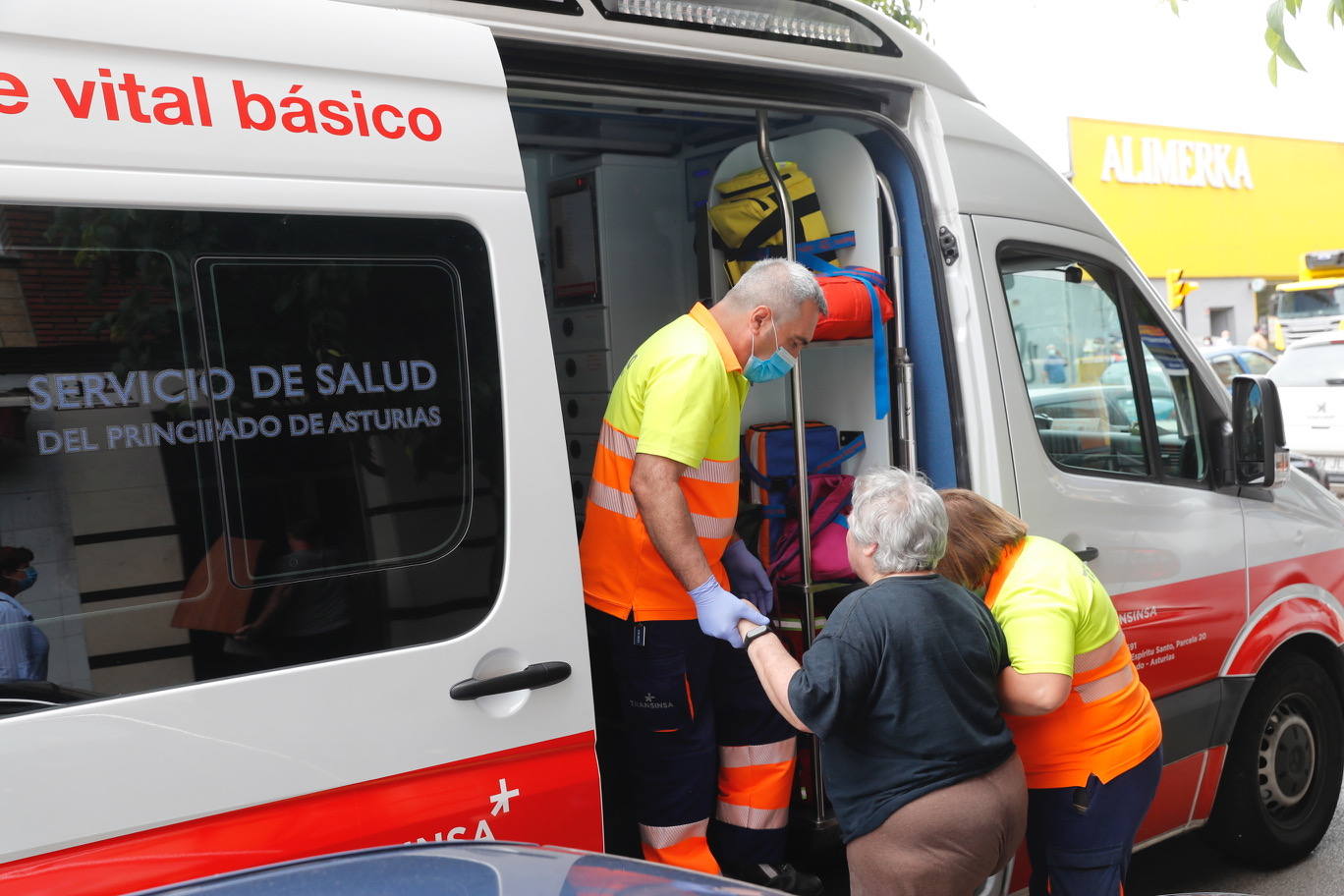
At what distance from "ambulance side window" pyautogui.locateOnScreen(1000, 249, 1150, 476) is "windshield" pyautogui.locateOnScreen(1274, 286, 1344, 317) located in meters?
18.0

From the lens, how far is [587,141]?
401cm

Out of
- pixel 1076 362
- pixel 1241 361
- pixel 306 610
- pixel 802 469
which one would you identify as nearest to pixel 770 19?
pixel 802 469

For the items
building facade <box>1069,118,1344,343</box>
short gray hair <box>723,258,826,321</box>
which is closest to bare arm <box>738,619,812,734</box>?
short gray hair <box>723,258,826,321</box>

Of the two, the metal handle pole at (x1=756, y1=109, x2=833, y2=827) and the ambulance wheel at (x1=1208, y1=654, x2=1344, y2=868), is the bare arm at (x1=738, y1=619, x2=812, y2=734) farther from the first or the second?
the ambulance wheel at (x1=1208, y1=654, x2=1344, y2=868)

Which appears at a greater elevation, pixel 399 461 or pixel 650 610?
pixel 399 461

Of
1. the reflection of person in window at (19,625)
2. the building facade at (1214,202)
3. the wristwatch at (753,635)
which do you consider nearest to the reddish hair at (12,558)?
the reflection of person in window at (19,625)

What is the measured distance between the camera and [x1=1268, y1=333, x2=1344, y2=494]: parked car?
39.8 feet

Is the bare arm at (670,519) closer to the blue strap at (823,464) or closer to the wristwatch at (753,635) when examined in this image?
the wristwatch at (753,635)

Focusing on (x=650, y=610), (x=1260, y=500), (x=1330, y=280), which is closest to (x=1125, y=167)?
(x=1330, y=280)

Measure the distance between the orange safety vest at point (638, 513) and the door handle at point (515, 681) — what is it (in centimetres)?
65

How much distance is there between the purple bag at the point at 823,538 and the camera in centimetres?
363

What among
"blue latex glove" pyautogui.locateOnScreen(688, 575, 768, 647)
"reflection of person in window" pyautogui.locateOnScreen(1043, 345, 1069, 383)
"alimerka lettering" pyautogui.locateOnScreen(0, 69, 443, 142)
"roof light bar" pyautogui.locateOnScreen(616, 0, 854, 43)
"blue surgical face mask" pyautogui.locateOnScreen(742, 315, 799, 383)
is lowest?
"blue latex glove" pyautogui.locateOnScreen(688, 575, 768, 647)

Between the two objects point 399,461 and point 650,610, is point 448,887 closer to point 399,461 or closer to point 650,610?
point 399,461

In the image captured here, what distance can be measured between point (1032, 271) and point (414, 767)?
229 centimetres
